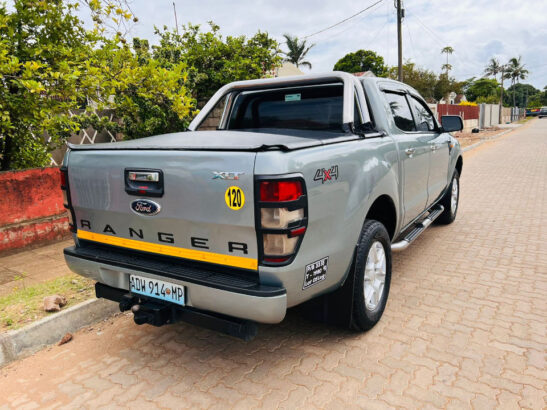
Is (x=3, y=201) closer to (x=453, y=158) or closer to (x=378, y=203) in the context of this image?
(x=378, y=203)

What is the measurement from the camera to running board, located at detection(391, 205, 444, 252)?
3.71 m

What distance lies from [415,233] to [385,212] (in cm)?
84

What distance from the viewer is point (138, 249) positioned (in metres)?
2.72

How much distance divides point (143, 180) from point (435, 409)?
2128 mm

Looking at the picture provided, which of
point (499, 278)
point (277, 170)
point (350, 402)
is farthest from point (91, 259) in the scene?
point (499, 278)

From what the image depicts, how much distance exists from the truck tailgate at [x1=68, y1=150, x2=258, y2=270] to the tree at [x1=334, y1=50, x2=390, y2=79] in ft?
161

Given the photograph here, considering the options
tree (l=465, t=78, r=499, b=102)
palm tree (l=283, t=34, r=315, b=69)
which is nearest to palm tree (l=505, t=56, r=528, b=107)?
tree (l=465, t=78, r=499, b=102)

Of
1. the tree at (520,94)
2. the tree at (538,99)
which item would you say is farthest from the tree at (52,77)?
the tree at (538,99)

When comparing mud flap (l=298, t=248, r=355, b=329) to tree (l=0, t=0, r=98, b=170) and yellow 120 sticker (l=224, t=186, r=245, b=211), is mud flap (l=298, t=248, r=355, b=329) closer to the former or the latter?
yellow 120 sticker (l=224, t=186, r=245, b=211)

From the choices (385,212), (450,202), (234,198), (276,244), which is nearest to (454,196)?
(450,202)

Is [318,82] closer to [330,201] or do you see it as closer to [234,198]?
[330,201]

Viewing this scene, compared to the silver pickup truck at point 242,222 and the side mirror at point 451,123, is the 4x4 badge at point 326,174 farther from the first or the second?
the side mirror at point 451,123

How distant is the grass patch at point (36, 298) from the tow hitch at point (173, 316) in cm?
81

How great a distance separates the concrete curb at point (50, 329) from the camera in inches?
118
